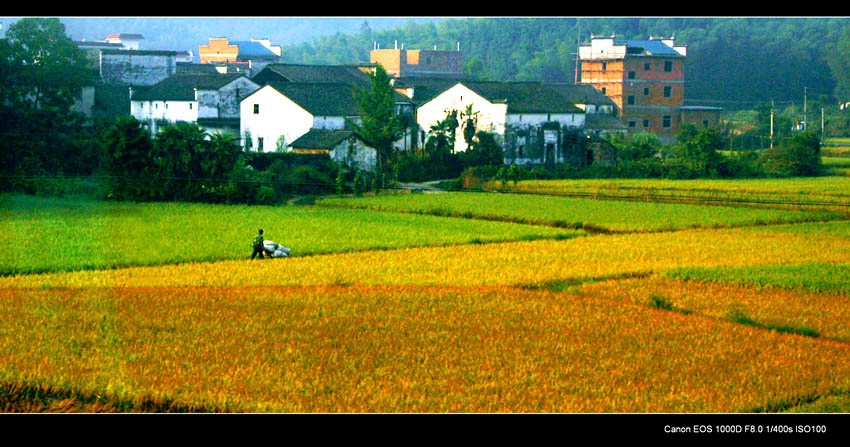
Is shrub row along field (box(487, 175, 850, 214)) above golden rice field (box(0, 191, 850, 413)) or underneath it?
above

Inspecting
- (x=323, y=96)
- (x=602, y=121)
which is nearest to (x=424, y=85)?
(x=323, y=96)

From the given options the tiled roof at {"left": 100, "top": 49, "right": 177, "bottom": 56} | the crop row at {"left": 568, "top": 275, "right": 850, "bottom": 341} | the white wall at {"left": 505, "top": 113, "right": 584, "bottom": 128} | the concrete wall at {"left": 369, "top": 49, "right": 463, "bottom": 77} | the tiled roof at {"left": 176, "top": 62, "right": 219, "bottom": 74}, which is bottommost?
the crop row at {"left": 568, "top": 275, "right": 850, "bottom": 341}

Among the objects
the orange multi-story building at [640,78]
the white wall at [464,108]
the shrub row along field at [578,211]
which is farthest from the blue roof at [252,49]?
the orange multi-story building at [640,78]

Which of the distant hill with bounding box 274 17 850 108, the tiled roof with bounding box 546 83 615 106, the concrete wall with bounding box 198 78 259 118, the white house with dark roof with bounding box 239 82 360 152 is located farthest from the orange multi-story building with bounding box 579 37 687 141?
the concrete wall with bounding box 198 78 259 118

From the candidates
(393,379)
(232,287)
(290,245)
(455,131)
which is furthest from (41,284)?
(455,131)

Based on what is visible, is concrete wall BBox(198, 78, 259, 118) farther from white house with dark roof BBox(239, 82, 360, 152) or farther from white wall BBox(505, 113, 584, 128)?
white wall BBox(505, 113, 584, 128)

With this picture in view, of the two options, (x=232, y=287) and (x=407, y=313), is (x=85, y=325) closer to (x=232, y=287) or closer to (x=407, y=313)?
(x=232, y=287)

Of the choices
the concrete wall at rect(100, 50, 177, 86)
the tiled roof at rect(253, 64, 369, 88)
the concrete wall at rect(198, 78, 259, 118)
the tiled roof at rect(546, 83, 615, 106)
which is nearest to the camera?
the concrete wall at rect(100, 50, 177, 86)
